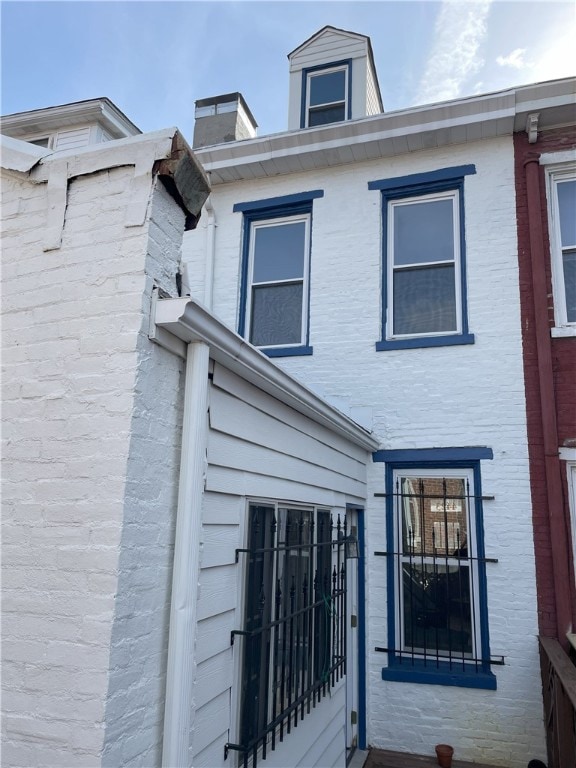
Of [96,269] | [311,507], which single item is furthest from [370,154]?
[96,269]

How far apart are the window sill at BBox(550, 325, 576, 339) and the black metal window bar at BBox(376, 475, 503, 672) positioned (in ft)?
5.78

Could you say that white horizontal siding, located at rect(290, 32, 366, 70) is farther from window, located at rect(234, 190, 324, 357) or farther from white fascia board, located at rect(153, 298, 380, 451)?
white fascia board, located at rect(153, 298, 380, 451)

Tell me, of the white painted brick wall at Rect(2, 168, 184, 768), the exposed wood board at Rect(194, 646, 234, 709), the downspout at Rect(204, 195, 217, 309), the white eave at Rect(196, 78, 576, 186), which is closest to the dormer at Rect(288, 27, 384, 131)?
the white eave at Rect(196, 78, 576, 186)

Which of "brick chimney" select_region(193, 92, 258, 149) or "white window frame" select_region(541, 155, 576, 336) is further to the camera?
"brick chimney" select_region(193, 92, 258, 149)

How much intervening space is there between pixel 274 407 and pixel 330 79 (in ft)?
20.8

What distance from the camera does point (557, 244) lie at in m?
6.09

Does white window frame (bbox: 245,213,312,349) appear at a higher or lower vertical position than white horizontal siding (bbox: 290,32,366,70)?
lower

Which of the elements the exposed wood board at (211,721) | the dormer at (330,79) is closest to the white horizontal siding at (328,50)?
the dormer at (330,79)

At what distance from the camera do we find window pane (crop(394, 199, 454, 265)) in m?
6.58

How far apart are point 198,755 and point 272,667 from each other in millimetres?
870

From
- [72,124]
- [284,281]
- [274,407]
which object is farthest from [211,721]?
[72,124]

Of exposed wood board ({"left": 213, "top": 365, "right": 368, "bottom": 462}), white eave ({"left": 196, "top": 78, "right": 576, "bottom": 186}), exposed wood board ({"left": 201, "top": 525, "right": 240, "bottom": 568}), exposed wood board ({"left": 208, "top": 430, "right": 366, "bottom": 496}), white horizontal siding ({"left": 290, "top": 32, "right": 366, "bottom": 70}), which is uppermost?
white horizontal siding ({"left": 290, "top": 32, "right": 366, "bottom": 70})

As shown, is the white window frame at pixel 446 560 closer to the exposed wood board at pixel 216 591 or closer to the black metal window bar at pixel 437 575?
the black metal window bar at pixel 437 575

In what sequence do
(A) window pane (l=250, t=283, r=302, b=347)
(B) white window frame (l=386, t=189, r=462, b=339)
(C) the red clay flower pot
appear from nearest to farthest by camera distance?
(C) the red clay flower pot < (B) white window frame (l=386, t=189, r=462, b=339) < (A) window pane (l=250, t=283, r=302, b=347)
